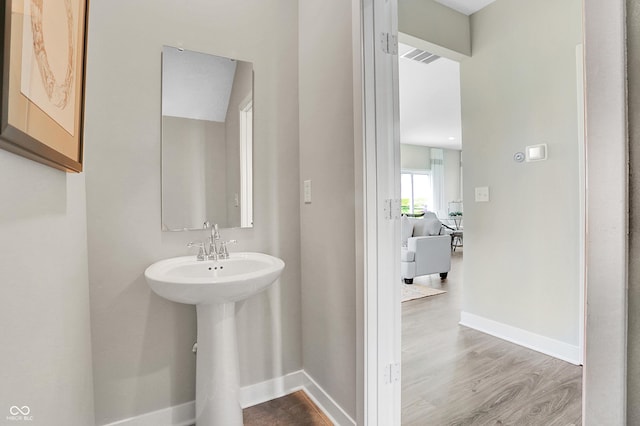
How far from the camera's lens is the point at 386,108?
1.36 metres

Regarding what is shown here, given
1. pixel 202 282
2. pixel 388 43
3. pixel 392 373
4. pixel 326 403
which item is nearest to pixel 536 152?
pixel 388 43

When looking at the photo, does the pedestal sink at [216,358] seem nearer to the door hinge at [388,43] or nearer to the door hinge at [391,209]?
the door hinge at [391,209]

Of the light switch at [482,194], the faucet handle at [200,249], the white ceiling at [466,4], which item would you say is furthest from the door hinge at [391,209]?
the white ceiling at [466,4]

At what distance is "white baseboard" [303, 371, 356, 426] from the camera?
4.81 ft

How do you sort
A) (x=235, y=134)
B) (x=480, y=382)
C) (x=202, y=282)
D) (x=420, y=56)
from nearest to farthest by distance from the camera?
(x=202, y=282)
(x=235, y=134)
(x=480, y=382)
(x=420, y=56)

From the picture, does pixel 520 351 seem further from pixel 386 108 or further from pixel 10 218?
pixel 10 218

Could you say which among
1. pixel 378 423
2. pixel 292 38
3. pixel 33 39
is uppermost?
pixel 292 38

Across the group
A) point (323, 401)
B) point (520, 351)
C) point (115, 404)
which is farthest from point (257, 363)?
point (520, 351)

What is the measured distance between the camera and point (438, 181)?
9672 millimetres

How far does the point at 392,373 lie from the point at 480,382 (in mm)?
932

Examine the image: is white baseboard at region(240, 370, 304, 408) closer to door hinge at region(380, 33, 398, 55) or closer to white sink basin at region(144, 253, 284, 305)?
white sink basin at region(144, 253, 284, 305)

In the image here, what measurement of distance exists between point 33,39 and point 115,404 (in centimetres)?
159

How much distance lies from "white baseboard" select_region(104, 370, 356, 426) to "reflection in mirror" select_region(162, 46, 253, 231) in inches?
36.9

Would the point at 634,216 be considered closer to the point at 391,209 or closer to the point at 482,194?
the point at 391,209
